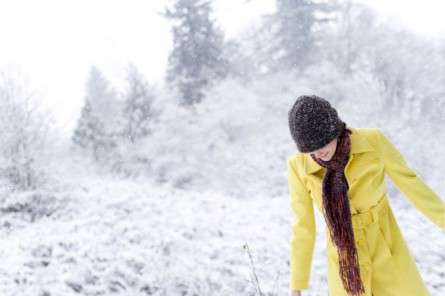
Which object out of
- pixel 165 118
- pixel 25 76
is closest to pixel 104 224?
pixel 25 76

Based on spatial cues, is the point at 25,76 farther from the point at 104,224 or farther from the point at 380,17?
the point at 380,17

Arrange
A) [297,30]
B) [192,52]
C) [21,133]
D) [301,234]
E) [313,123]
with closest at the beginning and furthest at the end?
1. [313,123]
2. [301,234]
3. [21,133]
4. [192,52]
5. [297,30]

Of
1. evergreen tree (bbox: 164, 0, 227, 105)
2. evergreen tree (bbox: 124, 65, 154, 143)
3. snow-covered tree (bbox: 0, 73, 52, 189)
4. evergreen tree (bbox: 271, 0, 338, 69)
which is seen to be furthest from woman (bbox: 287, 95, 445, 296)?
evergreen tree (bbox: 271, 0, 338, 69)

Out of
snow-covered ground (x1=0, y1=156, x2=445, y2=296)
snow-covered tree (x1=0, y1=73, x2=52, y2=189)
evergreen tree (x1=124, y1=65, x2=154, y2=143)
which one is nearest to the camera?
snow-covered ground (x1=0, y1=156, x2=445, y2=296)

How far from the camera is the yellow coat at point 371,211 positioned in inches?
92.7

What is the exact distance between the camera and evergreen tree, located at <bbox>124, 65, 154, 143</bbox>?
21938mm

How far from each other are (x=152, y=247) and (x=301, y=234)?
5442 mm

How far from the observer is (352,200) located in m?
2.48

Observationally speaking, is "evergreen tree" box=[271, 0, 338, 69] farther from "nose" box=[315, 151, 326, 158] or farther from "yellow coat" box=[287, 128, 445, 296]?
"nose" box=[315, 151, 326, 158]

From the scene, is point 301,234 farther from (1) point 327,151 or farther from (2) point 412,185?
(2) point 412,185

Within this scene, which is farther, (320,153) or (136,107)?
(136,107)

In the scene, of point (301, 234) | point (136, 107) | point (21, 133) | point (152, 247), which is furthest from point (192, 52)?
point (301, 234)

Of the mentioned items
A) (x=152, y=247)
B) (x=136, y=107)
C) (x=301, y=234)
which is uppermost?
(x=136, y=107)

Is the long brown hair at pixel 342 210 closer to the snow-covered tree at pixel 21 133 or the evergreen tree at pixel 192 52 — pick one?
the snow-covered tree at pixel 21 133
